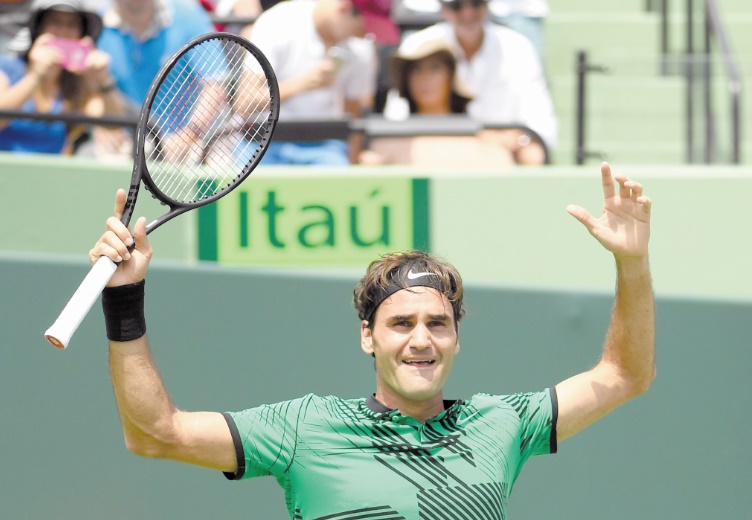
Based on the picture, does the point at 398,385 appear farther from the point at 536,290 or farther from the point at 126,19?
the point at 126,19

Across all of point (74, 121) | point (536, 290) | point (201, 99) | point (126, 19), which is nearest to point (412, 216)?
point (536, 290)

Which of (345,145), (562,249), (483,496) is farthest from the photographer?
(345,145)

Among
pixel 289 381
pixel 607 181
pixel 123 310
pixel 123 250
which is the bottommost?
pixel 289 381

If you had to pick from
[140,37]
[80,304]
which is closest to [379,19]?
[140,37]

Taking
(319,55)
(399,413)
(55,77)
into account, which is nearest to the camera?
(399,413)

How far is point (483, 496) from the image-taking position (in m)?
2.82

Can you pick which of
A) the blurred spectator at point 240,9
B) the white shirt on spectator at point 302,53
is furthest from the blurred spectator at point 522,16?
the blurred spectator at point 240,9

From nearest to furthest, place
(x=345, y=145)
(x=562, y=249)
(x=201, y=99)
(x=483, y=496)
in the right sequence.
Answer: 1. (x=483, y=496)
2. (x=201, y=99)
3. (x=562, y=249)
4. (x=345, y=145)

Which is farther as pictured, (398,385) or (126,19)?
(126,19)

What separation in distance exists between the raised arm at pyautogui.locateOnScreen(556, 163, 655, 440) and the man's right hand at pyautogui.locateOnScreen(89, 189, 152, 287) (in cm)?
100

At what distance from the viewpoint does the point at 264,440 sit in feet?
9.45

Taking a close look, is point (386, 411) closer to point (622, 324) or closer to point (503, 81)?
point (622, 324)

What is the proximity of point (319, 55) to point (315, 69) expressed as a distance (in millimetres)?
196

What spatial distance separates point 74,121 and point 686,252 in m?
2.31
